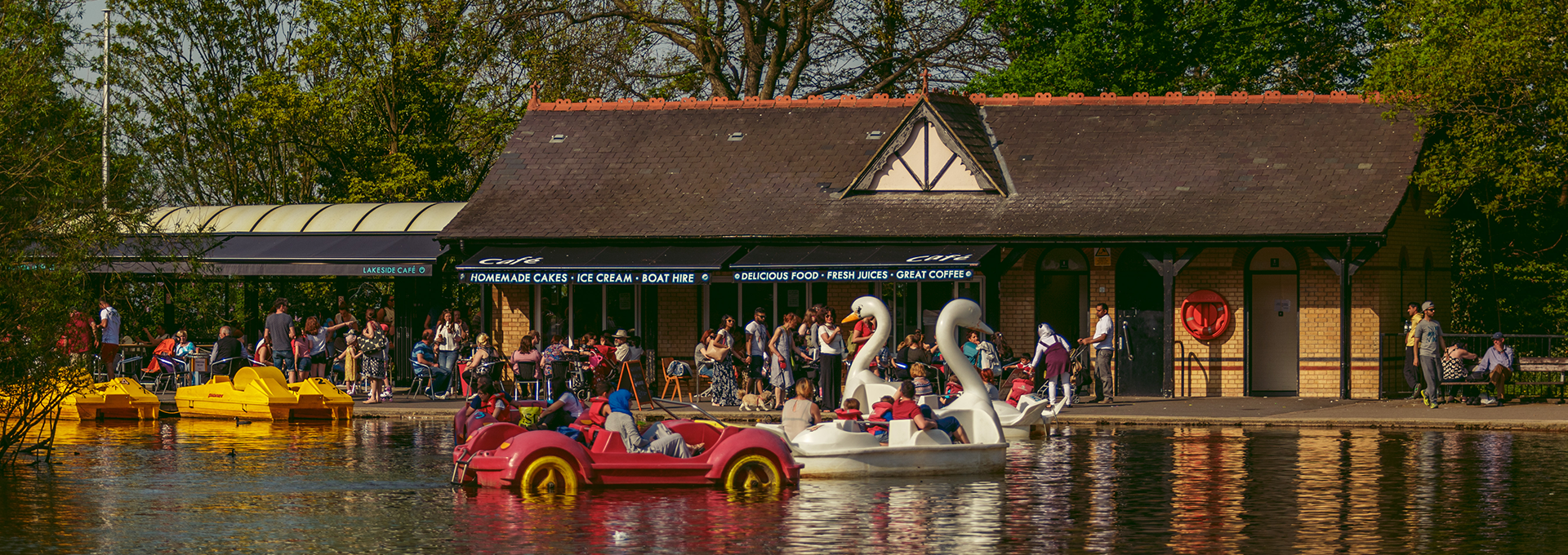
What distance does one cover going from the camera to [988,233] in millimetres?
27812

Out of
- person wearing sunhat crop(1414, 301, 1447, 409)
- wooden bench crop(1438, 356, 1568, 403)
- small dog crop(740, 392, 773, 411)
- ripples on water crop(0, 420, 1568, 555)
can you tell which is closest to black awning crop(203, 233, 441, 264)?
small dog crop(740, 392, 773, 411)

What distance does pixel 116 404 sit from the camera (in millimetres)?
24812

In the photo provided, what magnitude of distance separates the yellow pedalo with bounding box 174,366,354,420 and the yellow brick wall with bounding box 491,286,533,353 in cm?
561

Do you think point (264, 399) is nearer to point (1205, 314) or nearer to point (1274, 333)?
point (1205, 314)

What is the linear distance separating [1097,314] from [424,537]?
1744cm

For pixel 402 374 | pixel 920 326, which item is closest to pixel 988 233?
pixel 920 326

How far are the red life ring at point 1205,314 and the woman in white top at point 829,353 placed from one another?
5.96 metres

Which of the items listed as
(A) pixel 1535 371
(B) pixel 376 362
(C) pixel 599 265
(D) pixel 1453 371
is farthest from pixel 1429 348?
(B) pixel 376 362

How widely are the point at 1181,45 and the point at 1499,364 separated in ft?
44.5

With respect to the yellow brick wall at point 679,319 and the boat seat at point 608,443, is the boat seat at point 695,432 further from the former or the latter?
the yellow brick wall at point 679,319

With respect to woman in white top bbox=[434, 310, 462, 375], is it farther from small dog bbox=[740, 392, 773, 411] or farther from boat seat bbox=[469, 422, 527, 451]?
boat seat bbox=[469, 422, 527, 451]

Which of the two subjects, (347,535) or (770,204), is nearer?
(347,535)

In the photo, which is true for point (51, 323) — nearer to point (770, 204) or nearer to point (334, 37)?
point (770, 204)

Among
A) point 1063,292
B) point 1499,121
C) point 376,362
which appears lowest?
point 376,362
